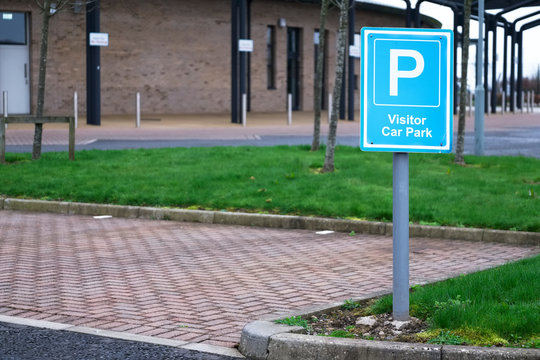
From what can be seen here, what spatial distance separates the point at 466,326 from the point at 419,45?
5.33 ft

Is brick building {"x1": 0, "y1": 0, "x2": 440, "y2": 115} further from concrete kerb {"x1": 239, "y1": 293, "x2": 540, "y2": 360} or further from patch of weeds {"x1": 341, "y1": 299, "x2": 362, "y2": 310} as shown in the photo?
concrete kerb {"x1": 239, "y1": 293, "x2": 540, "y2": 360}

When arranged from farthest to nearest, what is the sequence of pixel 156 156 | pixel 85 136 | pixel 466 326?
pixel 85 136 → pixel 156 156 → pixel 466 326

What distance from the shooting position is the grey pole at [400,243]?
5.45 metres

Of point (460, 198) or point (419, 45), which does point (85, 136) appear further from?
point (419, 45)

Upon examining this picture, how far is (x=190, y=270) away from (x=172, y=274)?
23 cm

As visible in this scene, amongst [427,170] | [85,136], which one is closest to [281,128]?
[85,136]

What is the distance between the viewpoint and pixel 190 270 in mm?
7656

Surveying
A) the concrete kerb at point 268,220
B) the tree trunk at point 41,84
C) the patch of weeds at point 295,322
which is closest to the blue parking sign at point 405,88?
the patch of weeds at point 295,322

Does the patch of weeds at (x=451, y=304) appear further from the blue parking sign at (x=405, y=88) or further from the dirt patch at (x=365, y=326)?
the blue parking sign at (x=405, y=88)

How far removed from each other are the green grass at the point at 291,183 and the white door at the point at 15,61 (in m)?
18.3

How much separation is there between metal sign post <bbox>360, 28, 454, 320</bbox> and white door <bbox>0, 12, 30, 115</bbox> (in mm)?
30123

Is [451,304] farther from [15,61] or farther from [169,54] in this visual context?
[169,54]

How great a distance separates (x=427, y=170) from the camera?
549 inches

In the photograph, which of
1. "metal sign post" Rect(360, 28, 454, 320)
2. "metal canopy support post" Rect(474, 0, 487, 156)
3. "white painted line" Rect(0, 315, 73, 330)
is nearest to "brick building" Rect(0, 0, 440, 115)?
"metal canopy support post" Rect(474, 0, 487, 156)
